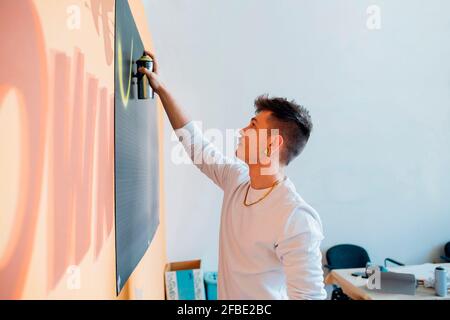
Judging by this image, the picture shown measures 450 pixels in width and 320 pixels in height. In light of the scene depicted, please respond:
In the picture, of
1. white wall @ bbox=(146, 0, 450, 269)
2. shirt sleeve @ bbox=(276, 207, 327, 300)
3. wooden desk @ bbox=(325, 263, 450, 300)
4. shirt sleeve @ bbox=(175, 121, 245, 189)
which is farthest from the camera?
white wall @ bbox=(146, 0, 450, 269)

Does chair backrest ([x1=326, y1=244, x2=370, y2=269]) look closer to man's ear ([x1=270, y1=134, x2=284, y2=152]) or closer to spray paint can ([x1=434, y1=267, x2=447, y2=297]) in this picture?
spray paint can ([x1=434, y1=267, x2=447, y2=297])

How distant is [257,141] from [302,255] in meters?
0.46

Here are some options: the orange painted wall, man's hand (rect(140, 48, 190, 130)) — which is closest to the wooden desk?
man's hand (rect(140, 48, 190, 130))

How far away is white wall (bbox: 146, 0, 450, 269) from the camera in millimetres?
3055

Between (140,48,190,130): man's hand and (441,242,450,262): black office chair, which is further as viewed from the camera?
(441,242,450,262): black office chair

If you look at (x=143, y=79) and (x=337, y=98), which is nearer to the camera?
(x=143, y=79)

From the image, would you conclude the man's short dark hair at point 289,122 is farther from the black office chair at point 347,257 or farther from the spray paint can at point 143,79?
the black office chair at point 347,257

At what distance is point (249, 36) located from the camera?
3.15 m

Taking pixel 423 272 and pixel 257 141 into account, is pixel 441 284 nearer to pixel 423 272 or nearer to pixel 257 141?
pixel 423 272

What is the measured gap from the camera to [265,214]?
116 centimetres

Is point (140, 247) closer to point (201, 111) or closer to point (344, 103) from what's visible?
point (201, 111)

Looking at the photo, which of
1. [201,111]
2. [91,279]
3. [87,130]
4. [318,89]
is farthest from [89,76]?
[318,89]

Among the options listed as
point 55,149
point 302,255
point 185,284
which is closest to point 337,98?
point 185,284

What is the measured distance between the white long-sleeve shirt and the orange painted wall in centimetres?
43
